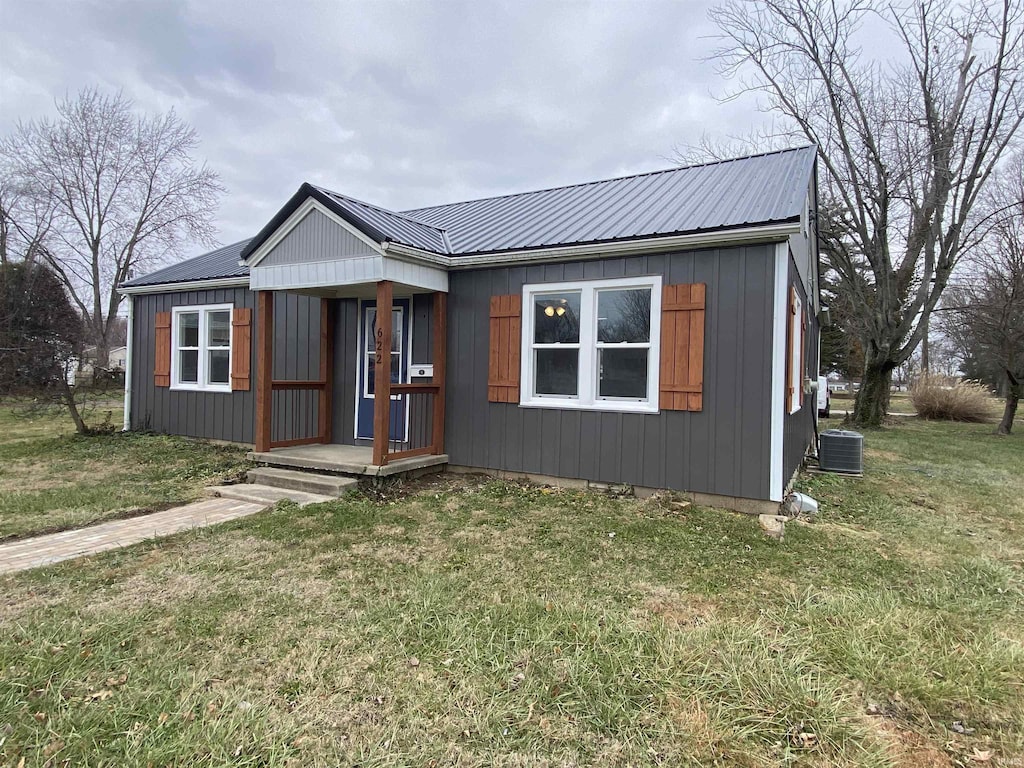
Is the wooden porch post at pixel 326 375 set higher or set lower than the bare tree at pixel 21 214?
lower

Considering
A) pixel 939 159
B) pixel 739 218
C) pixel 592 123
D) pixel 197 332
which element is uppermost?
pixel 592 123

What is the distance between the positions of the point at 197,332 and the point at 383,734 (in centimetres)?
875

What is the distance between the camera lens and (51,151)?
66.0ft

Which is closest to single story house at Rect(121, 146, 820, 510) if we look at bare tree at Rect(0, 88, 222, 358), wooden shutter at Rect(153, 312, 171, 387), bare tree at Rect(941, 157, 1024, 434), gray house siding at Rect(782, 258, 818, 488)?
gray house siding at Rect(782, 258, 818, 488)

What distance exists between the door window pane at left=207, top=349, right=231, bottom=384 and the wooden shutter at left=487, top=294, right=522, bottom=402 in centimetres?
481

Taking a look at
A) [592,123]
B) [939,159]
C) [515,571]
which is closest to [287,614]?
[515,571]

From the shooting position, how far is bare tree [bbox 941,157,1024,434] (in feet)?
45.7

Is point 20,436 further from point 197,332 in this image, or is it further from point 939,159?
point 939,159

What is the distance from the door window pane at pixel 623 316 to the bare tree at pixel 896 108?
11.1 metres

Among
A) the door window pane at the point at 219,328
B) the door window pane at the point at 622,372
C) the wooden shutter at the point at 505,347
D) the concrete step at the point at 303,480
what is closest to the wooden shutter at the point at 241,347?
the door window pane at the point at 219,328

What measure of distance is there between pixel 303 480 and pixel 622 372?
366cm

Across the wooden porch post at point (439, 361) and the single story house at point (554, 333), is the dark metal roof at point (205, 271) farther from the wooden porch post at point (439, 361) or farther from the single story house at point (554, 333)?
the wooden porch post at point (439, 361)

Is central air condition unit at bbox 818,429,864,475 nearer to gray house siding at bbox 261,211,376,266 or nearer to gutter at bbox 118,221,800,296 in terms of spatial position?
gutter at bbox 118,221,800,296

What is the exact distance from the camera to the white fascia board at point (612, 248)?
497 cm
